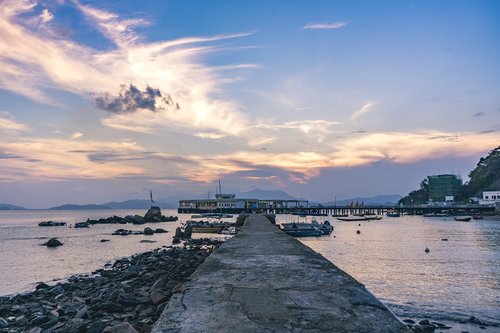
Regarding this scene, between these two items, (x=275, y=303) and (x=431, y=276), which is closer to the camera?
(x=275, y=303)

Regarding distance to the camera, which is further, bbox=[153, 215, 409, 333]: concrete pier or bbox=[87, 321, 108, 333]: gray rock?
bbox=[87, 321, 108, 333]: gray rock

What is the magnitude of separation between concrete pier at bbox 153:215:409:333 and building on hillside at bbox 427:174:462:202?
17520 cm

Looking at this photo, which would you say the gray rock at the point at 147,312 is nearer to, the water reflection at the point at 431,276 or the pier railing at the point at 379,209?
the water reflection at the point at 431,276

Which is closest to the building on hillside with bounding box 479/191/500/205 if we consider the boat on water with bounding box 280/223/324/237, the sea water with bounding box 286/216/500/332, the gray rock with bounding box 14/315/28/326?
the boat on water with bounding box 280/223/324/237

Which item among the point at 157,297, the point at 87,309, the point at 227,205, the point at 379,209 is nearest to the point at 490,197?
the point at 379,209

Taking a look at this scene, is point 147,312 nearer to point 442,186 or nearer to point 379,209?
point 379,209

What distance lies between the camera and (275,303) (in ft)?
16.1

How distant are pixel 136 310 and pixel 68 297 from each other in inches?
208

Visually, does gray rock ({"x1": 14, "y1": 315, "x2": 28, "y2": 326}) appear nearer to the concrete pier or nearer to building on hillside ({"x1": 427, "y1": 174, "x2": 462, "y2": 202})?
the concrete pier

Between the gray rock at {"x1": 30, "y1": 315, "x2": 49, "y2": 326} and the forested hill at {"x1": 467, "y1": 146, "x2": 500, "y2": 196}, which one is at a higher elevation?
the forested hill at {"x1": 467, "y1": 146, "x2": 500, "y2": 196}

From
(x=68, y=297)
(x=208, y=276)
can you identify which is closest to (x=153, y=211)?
(x=68, y=297)

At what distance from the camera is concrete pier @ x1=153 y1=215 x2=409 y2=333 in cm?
403

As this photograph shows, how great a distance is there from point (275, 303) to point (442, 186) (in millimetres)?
183506

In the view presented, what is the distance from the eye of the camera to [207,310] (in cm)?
465
